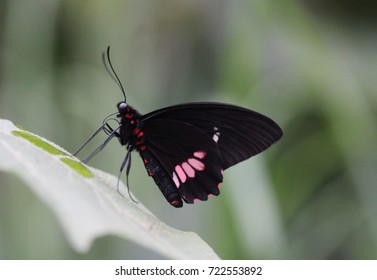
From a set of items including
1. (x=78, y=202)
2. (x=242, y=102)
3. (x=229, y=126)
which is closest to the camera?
(x=78, y=202)

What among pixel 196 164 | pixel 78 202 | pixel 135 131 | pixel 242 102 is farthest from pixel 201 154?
pixel 242 102

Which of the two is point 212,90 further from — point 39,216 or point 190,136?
point 190,136

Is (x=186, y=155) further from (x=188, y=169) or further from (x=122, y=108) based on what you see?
(x=122, y=108)

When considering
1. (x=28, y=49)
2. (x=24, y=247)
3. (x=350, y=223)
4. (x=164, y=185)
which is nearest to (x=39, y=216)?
(x=24, y=247)

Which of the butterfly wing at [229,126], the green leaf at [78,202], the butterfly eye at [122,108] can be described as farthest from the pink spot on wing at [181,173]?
the green leaf at [78,202]

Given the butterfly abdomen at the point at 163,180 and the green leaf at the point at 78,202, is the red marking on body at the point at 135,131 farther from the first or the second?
the green leaf at the point at 78,202
